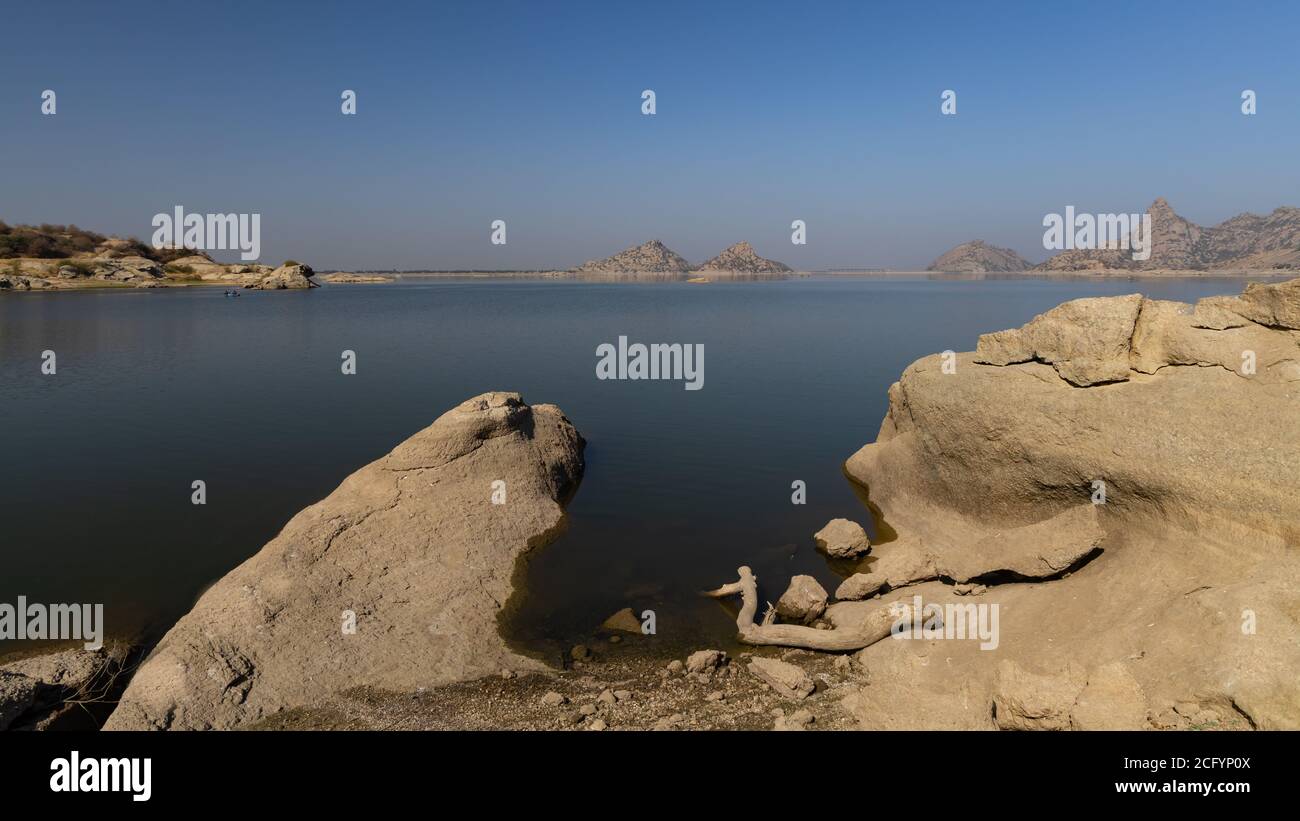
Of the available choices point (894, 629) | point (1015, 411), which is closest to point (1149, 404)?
point (1015, 411)

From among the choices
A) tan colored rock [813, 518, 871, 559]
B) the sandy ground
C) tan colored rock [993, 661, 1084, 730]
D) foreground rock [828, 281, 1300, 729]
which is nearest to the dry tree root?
foreground rock [828, 281, 1300, 729]

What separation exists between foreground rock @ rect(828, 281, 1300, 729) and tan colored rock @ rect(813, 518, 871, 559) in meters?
0.95

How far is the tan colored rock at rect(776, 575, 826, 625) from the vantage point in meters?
15.1

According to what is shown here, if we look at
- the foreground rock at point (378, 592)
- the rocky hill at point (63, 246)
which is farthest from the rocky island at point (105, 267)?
the foreground rock at point (378, 592)

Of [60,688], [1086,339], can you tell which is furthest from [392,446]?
[1086,339]

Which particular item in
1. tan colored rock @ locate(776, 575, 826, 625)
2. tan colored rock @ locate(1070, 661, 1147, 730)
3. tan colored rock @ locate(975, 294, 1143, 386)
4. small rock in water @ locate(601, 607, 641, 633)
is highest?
tan colored rock @ locate(975, 294, 1143, 386)

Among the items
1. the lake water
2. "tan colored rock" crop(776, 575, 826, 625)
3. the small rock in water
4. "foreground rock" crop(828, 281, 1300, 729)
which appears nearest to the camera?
"foreground rock" crop(828, 281, 1300, 729)

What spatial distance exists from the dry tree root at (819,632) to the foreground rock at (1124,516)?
0.35 metres

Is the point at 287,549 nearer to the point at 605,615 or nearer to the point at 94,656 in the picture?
the point at 94,656

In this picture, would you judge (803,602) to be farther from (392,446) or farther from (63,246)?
(63,246)

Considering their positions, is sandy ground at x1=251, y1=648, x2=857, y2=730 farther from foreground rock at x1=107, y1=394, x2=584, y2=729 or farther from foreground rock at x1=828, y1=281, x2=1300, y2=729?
foreground rock at x1=828, y1=281, x2=1300, y2=729

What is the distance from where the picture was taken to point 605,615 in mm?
15523

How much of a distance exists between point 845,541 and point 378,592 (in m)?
12.0

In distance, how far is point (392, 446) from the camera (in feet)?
88.8
